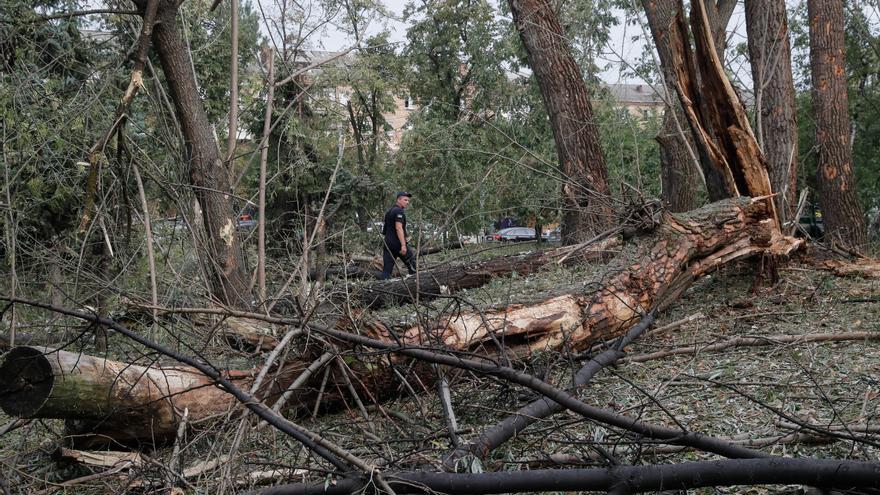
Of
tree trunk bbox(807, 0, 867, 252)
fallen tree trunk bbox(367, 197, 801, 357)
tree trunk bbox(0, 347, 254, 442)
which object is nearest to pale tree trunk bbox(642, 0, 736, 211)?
tree trunk bbox(807, 0, 867, 252)

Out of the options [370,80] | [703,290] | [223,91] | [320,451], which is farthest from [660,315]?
[370,80]

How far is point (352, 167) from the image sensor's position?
22.3 metres

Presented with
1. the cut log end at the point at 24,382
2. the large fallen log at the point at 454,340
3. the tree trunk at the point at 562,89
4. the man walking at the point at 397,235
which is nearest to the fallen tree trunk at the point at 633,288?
the large fallen log at the point at 454,340

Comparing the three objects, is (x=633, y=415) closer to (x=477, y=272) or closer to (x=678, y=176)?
(x=477, y=272)

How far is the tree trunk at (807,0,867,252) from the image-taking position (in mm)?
10406

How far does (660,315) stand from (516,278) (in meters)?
2.37

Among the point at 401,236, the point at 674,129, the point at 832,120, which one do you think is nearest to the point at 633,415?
the point at 401,236

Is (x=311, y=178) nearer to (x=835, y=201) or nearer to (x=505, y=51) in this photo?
(x=505, y=51)

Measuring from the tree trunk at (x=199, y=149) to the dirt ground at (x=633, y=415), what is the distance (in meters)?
2.32

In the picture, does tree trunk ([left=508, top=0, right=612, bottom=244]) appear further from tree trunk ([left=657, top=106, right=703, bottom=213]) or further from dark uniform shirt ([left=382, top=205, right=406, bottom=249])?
dark uniform shirt ([left=382, top=205, right=406, bottom=249])

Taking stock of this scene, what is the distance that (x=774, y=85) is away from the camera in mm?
8406

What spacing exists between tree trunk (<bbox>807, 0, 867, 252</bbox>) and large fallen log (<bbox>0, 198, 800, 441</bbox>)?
182 inches

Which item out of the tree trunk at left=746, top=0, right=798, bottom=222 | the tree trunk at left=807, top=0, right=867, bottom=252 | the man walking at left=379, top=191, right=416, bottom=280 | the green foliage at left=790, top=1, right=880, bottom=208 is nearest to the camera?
the tree trunk at left=746, top=0, right=798, bottom=222

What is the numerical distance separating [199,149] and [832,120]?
8.96 metres
